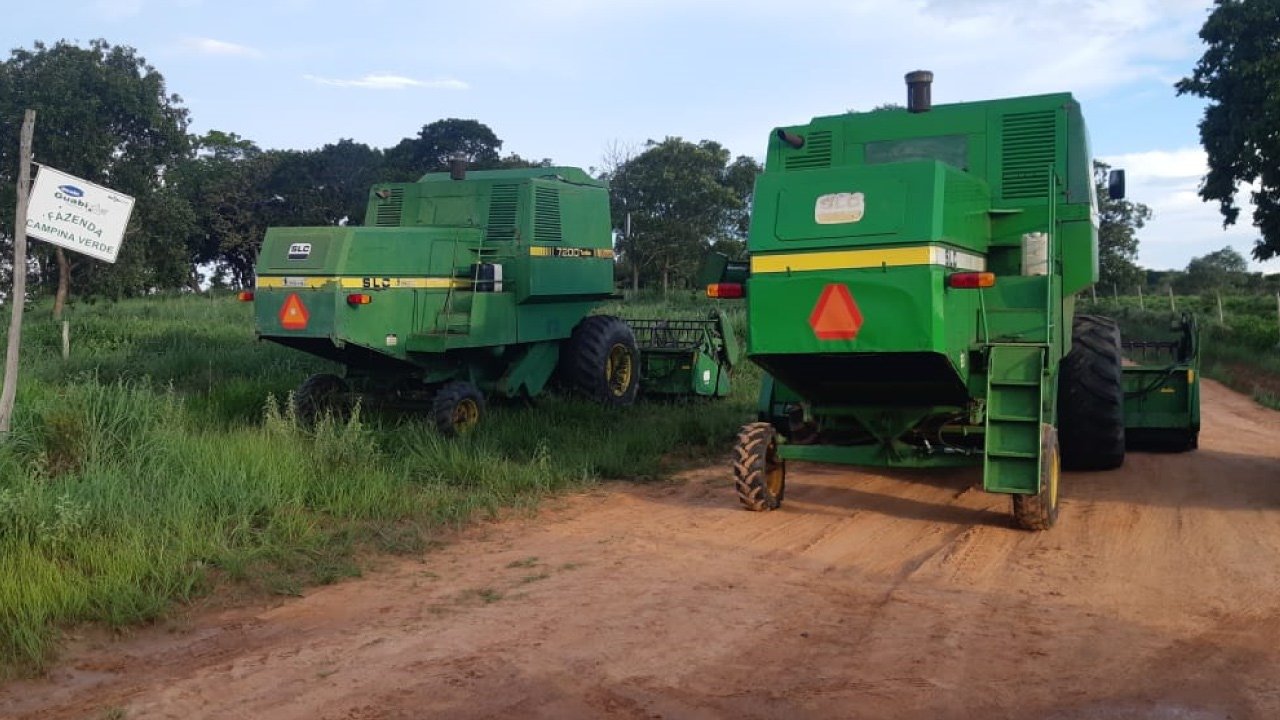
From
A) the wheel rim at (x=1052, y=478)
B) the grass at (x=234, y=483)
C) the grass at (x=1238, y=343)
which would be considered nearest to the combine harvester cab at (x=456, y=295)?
the grass at (x=234, y=483)

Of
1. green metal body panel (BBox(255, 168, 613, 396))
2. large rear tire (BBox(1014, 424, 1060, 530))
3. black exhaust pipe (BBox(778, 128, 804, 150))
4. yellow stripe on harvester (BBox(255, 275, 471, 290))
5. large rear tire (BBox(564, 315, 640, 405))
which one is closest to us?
large rear tire (BBox(1014, 424, 1060, 530))

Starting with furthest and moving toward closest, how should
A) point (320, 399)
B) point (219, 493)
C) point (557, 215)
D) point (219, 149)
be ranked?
1. point (219, 149)
2. point (557, 215)
3. point (320, 399)
4. point (219, 493)

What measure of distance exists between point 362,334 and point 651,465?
2.98 meters

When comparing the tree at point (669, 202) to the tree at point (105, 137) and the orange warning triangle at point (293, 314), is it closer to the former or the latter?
Answer: the tree at point (105, 137)

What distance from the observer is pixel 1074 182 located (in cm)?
821

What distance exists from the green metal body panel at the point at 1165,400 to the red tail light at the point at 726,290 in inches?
211

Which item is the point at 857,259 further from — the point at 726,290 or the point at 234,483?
the point at 234,483

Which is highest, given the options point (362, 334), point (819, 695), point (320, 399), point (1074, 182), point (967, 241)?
point (1074, 182)

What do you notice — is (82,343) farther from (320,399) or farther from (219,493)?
(219,493)

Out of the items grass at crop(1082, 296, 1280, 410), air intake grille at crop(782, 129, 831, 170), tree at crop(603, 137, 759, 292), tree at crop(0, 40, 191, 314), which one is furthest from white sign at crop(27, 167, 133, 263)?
tree at crop(603, 137, 759, 292)

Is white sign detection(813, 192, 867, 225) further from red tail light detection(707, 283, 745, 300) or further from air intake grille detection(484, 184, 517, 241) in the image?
air intake grille detection(484, 184, 517, 241)

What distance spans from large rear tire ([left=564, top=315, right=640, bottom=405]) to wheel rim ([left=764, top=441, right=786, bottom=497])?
4.49 m

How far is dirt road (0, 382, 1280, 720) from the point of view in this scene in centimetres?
438

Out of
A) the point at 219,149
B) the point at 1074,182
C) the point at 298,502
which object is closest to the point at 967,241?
the point at 1074,182
